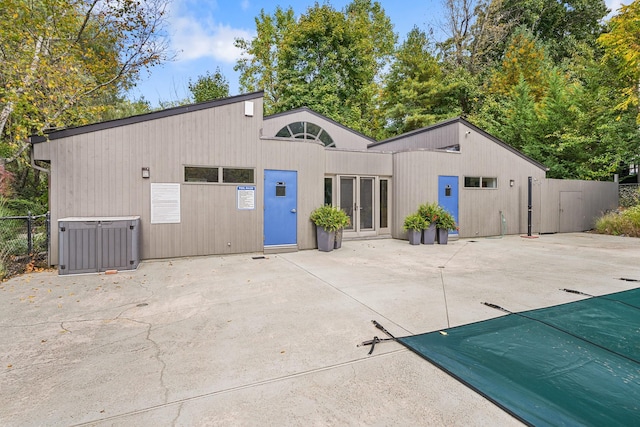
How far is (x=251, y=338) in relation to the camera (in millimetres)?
3111

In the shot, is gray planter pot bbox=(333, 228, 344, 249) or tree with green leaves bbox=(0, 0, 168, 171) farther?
gray planter pot bbox=(333, 228, 344, 249)

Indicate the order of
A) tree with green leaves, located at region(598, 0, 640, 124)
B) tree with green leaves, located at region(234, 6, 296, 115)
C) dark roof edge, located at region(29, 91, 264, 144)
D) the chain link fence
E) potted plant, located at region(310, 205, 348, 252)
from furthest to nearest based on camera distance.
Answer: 1. tree with green leaves, located at region(234, 6, 296, 115)
2. tree with green leaves, located at region(598, 0, 640, 124)
3. potted plant, located at region(310, 205, 348, 252)
4. dark roof edge, located at region(29, 91, 264, 144)
5. the chain link fence

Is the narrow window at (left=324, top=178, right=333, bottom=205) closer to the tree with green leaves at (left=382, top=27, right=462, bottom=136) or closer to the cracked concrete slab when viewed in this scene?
the cracked concrete slab

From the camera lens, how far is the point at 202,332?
128 inches

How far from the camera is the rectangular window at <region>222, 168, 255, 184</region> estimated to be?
7.66 meters

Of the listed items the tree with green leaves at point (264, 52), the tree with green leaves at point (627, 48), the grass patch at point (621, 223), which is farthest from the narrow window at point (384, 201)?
the tree with green leaves at point (264, 52)

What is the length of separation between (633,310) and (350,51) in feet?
67.1

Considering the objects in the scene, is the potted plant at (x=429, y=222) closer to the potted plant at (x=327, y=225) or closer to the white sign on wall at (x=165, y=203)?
the potted plant at (x=327, y=225)

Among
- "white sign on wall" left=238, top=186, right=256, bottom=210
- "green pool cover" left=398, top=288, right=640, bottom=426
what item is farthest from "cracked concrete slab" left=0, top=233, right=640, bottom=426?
"white sign on wall" left=238, top=186, right=256, bottom=210

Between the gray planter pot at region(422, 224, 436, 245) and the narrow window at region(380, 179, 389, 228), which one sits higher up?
the narrow window at region(380, 179, 389, 228)

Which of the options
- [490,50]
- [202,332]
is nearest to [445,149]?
[202,332]

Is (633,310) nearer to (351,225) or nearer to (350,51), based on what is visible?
(351,225)

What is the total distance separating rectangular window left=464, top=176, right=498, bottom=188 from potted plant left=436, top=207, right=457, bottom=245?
6.87 feet

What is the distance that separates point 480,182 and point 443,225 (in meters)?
2.99
